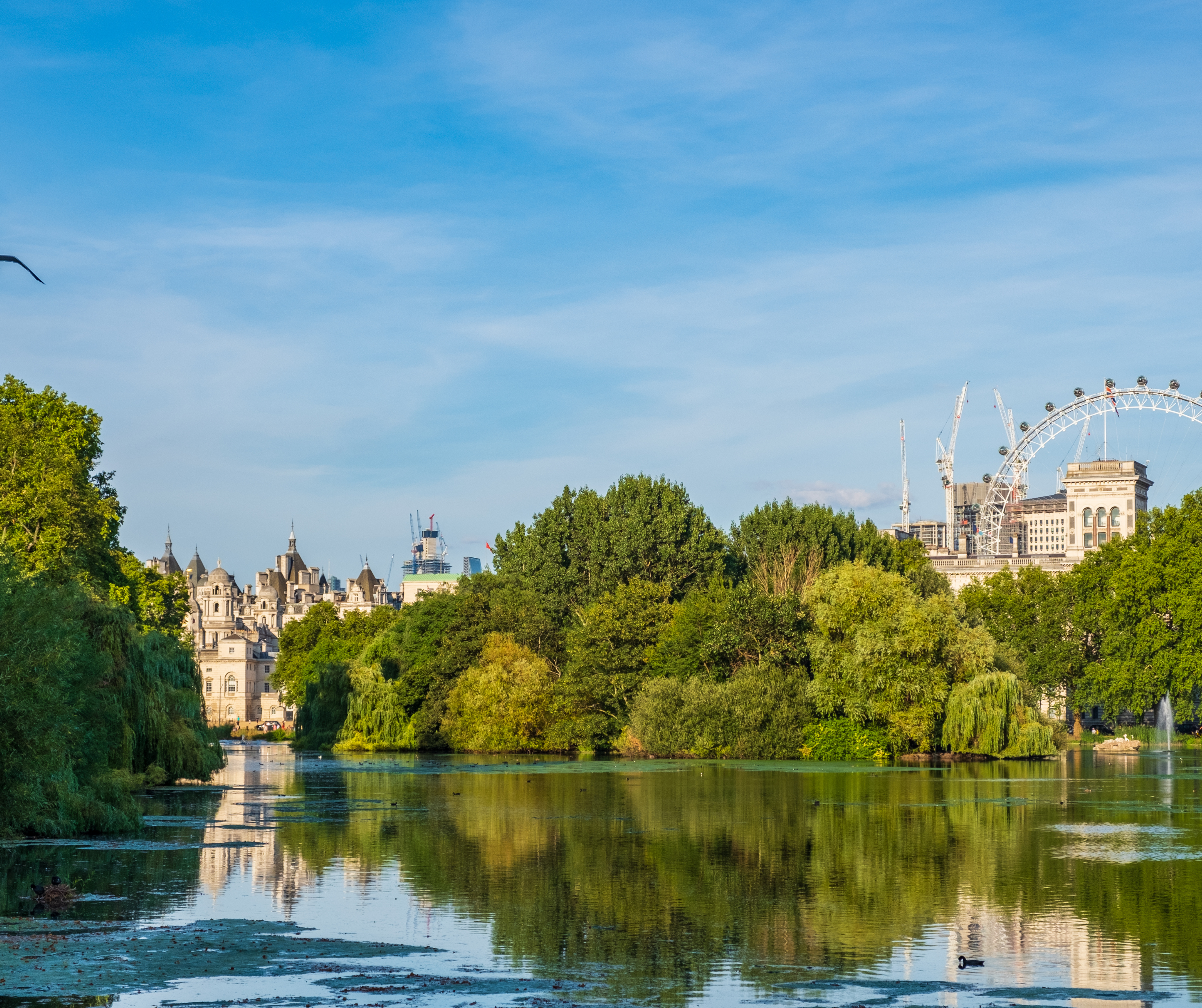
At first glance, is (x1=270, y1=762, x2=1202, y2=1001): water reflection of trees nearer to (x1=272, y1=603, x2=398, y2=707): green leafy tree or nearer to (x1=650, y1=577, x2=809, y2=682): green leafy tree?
(x1=650, y1=577, x2=809, y2=682): green leafy tree

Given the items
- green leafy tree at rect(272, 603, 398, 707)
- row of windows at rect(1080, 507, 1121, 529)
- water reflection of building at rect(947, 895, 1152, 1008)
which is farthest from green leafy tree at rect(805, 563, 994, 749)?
row of windows at rect(1080, 507, 1121, 529)

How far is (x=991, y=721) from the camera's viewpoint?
67.0 meters

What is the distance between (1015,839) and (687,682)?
44.7 m

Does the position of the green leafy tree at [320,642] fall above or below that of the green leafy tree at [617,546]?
below

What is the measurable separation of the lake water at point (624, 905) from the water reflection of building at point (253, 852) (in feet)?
0.39

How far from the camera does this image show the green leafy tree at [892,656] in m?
67.6

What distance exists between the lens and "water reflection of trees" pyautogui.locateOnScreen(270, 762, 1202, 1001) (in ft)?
65.2

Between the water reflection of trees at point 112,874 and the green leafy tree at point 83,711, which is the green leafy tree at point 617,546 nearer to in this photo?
the green leafy tree at point 83,711

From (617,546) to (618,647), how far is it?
10.7 metres

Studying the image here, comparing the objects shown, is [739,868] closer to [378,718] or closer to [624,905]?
[624,905]

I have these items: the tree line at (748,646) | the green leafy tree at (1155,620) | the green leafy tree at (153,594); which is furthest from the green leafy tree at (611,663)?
the green leafy tree at (1155,620)

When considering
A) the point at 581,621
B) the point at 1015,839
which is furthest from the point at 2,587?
the point at 581,621

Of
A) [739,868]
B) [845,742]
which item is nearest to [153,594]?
[845,742]

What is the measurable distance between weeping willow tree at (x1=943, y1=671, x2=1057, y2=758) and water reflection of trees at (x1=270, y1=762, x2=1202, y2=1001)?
1798cm
